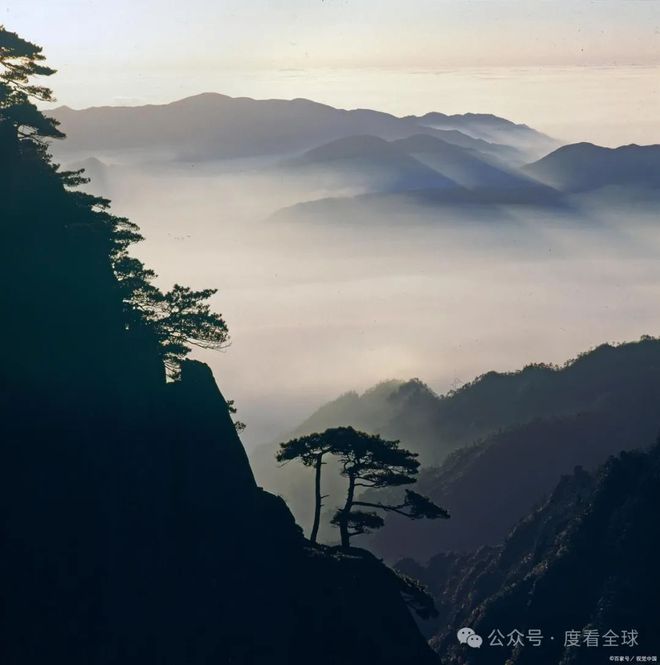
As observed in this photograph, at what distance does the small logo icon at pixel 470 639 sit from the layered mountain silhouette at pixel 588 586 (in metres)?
0.64

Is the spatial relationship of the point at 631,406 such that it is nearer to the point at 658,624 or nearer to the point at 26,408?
the point at 658,624

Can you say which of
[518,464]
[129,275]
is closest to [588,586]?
[129,275]

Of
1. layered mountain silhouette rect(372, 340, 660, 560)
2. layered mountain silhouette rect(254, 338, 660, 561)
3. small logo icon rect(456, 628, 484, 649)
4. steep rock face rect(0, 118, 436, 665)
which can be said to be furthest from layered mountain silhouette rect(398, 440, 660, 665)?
layered mountain silhouette rect(254, 338, 660, 561)

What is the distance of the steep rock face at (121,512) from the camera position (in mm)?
31875

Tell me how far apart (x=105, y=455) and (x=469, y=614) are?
59695 mm

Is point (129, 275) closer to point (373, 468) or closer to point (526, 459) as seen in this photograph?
point (373, 468)

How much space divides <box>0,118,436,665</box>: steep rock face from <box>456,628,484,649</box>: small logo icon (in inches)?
1443

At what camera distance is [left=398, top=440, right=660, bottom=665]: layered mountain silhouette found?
69.2 m

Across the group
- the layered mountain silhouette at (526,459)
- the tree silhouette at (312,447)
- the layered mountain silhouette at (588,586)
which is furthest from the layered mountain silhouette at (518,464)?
the tree silhouette at (312,447)

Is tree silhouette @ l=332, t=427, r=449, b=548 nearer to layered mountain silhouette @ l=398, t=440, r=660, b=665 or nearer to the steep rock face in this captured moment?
the steep rock face

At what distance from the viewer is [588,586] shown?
7612 cm

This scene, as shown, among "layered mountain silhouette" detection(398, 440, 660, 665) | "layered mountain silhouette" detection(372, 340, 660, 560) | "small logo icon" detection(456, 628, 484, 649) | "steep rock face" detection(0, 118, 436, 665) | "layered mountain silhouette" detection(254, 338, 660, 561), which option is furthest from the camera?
"layered mountain silhouette" detection(254, 338, 660, 561)

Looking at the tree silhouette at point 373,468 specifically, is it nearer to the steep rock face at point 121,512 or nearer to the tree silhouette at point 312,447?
the tree silhouette at point 312,447

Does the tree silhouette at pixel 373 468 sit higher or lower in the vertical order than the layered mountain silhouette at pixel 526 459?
higher
